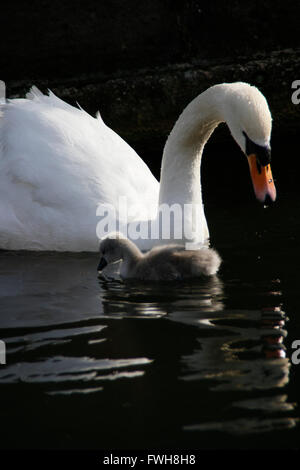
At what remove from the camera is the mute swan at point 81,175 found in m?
6.63

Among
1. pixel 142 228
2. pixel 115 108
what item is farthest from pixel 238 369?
pixel 115 108

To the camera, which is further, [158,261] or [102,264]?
[102,264]

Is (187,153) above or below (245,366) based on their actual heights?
above

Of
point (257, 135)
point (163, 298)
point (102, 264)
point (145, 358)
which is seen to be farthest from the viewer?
point (102, 264)

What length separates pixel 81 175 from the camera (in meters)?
6.87

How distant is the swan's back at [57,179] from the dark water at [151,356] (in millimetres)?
248

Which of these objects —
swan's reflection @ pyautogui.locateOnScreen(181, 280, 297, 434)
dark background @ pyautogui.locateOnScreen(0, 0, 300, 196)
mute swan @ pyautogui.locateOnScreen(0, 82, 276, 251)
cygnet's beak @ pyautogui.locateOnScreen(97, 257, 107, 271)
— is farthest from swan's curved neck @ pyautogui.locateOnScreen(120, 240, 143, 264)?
dark background @ pyautogui.locateOnScreen(0, 0, 300, 196)

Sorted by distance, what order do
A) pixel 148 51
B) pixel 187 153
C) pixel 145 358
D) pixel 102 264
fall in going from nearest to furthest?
pixel 145 358 < pixel 102 264 < pixel 187 153 < pixel 148 51

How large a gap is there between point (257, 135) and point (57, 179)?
1.69 metres

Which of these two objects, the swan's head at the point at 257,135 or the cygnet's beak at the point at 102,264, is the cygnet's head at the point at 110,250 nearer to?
the cygnet's beak at the point at 102,264

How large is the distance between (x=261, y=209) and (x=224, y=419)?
13.4 ft

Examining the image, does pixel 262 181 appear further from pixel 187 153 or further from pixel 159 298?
pixel 159 298

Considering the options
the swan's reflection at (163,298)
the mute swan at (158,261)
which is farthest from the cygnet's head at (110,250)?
the swan's reflection at (163,298)

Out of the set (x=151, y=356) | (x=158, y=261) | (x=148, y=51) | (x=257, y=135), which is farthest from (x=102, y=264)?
(x=148, y=51)
